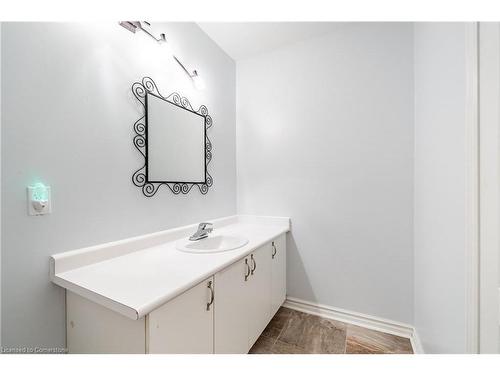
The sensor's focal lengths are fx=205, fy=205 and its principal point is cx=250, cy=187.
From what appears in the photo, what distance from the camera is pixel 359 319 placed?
1699 millimetres

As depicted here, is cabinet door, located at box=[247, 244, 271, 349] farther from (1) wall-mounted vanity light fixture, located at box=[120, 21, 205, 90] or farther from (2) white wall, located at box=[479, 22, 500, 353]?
(1) wall-mounted vanity light fixture, located at box=[120, 21, 205, 90]

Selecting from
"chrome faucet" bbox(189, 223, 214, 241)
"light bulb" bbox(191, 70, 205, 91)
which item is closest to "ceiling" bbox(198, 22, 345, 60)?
"light bulb" bbox(191, 70, 205, 91)

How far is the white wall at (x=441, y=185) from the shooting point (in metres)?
0.82

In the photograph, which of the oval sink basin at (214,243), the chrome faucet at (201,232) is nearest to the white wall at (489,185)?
the oval sink basin at (214,243)

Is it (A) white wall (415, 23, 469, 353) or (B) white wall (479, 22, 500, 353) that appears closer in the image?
(B) white wall (479, 22, 500, 353)

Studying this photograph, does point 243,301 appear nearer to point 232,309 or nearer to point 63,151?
point 232,309

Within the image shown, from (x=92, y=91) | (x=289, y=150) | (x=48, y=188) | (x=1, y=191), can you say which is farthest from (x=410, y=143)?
(x=1, y=191)

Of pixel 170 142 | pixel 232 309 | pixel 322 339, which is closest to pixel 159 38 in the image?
pixel 170 142

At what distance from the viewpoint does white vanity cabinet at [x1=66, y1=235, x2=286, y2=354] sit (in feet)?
2.41

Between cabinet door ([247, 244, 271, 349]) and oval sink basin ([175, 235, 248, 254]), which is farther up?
oval sink basin ([175, 235, 248, 254])

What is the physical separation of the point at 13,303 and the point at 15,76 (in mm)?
886

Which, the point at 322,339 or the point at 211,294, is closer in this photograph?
the point at 211,294

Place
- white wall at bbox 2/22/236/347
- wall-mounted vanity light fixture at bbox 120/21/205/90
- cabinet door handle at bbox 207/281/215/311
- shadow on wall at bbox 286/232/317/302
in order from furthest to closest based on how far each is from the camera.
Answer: shadow on wall at bbox 286/232/317/302 → wall-mounted vanity light fixture at bbox 120/21/205/90 → cabinet door handle at bbox 207/281/215/311 → white wall at bbox 2/22/236/347

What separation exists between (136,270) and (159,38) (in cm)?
139
